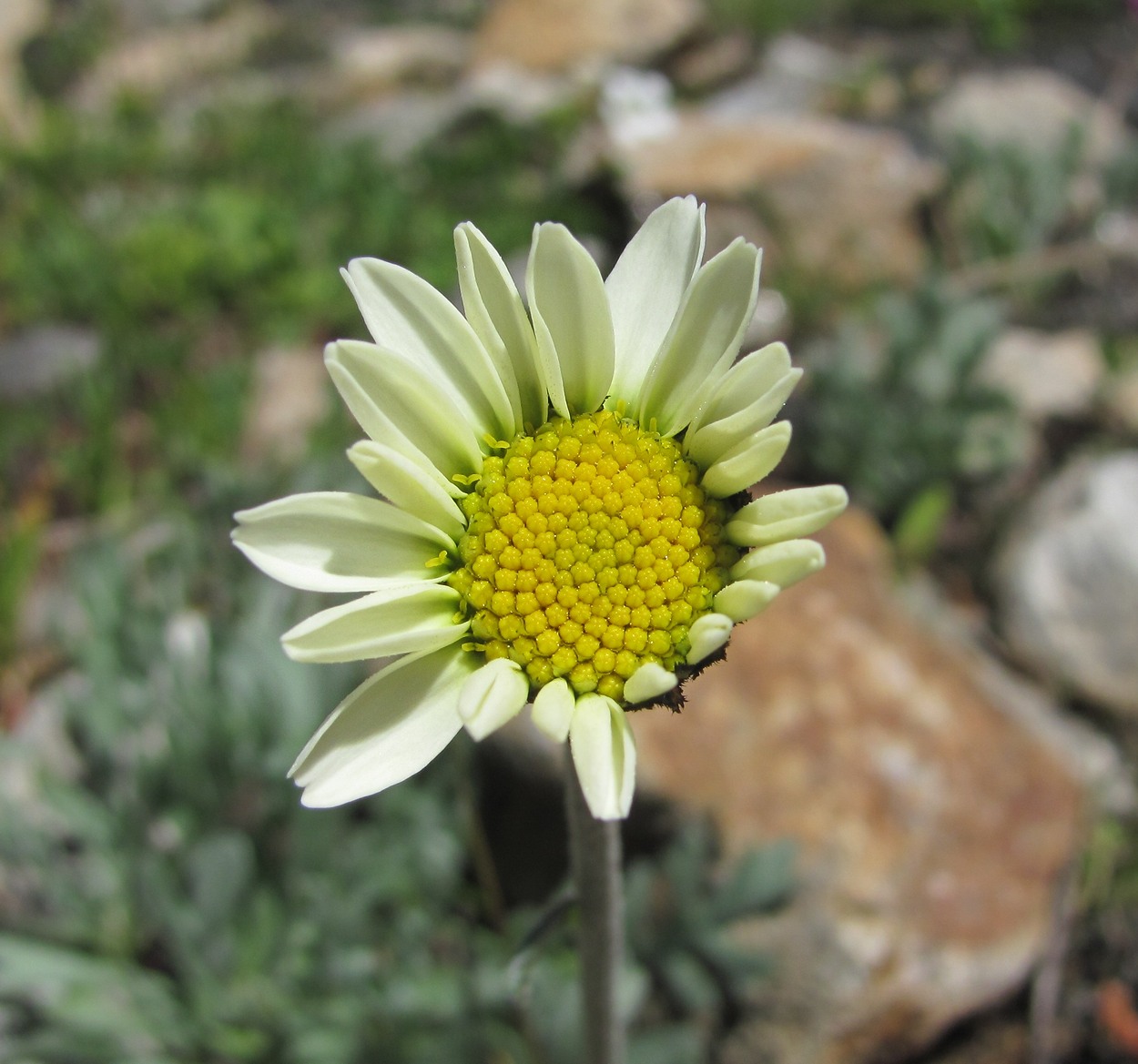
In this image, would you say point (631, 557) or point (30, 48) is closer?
point (631, 557)

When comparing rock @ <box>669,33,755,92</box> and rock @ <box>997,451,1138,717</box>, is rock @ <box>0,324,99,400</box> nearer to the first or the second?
rock @ <box>997,451,1138,717</box>

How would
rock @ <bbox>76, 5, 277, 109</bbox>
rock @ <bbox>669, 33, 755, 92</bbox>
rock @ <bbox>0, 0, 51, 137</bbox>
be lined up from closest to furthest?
rock @ <bbox>669, 33, 755, 92</bbox> → rock @ <bbox>0, 0, 51, 137</bbox> → rock @ <bbox>76, 5, 277, 109</bbox>

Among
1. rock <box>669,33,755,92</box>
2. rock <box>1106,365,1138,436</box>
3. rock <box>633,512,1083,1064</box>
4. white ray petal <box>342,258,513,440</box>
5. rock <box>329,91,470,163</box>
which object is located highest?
rock <box>669,33,755,92</box>

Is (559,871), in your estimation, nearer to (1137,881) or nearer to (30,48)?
(1137,881)

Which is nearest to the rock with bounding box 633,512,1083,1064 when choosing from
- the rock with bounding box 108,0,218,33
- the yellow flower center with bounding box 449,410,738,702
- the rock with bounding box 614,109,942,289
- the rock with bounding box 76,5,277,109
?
the yellow flower center with bounding box 449,410,738,702

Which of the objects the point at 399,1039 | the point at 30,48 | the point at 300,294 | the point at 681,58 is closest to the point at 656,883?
the point at 399,1039
